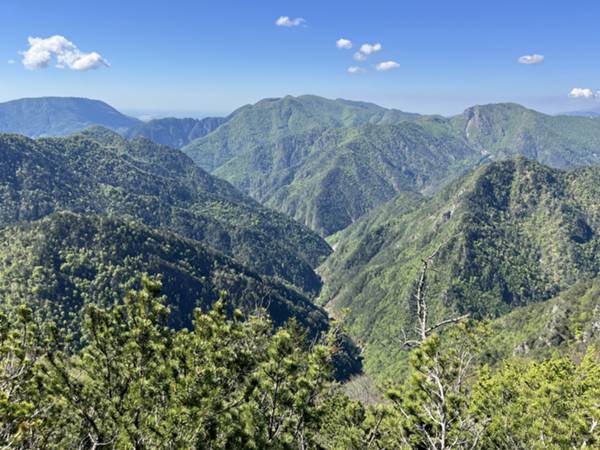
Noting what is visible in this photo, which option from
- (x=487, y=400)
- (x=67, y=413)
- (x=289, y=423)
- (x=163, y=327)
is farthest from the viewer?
(x=487, y=400)

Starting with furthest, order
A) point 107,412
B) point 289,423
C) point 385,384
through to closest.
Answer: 1. point 385,384
2. point 289,423
3. point 107,412

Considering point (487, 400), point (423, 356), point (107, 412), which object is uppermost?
point (423, 356)

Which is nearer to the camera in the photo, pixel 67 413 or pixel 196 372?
pixel 196 372

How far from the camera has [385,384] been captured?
3734 centimetres

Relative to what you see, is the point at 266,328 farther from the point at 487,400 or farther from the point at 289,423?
the point at 487,400

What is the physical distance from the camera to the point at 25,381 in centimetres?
2259

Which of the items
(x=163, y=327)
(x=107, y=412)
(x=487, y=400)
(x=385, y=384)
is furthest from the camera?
(x=487, y=400)

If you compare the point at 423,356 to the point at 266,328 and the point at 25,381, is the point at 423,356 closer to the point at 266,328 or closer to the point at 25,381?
the point at 266,328

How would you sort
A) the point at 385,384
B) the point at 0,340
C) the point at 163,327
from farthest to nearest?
1. the point at 385,384
2. the point at 163,327
3. the point at 0,340

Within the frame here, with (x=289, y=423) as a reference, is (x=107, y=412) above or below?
above

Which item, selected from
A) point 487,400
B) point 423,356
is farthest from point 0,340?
point 487,400

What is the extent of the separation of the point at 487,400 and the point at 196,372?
33242 mm

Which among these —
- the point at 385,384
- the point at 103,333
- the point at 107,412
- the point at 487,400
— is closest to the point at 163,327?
the point at 103,333

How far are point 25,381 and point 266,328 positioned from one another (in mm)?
13137
